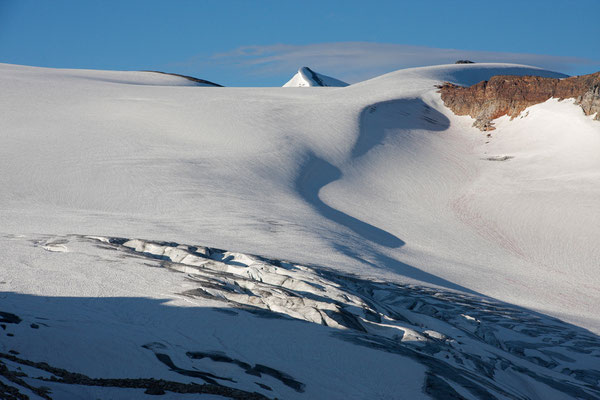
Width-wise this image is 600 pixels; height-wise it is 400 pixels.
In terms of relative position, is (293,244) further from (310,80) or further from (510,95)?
(310,80)

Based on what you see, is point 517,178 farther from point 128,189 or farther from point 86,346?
point 86,346

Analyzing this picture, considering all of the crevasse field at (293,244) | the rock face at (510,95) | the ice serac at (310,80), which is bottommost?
the crevasse field at (293,244)

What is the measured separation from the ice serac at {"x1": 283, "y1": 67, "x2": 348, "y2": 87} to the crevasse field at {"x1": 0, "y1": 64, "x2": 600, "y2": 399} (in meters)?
22.5

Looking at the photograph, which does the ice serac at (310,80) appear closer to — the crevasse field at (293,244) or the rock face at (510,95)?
the crevasse field at (293,244)

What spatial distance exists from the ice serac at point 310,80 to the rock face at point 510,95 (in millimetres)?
27079

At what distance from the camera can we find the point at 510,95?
86.5 ft

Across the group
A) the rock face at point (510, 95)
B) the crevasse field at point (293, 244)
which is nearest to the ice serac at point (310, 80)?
the crevasse field at point (293, 244)

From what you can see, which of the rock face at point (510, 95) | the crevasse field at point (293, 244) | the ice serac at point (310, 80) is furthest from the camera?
the ice serac at point (310, 80)

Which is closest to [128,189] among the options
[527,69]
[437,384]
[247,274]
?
[247,274]

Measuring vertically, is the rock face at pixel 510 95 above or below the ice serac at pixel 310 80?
below

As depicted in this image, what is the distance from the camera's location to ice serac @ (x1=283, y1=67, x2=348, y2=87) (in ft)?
178

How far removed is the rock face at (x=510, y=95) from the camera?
24.7 metres

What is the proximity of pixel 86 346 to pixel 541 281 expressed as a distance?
38.7ft

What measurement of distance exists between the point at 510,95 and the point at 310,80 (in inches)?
1177
